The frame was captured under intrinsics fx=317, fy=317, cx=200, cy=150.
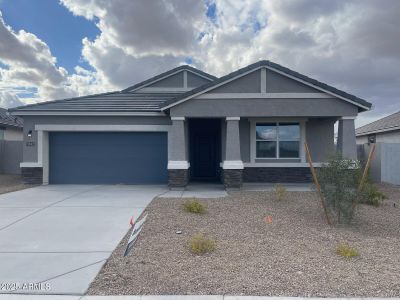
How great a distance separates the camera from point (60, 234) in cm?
648

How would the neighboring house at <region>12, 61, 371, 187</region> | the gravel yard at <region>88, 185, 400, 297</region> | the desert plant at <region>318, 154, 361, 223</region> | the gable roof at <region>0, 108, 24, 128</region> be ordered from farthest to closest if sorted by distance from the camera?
the gable roof at <region>0, 108, 24, 128</region> < the neighboring house at <region>12, 61, 371, 187</region> < the desert plant at <region>318, 154, 361, 223</region> < the gravel yard at <region>88, 185, 400, 297</region>

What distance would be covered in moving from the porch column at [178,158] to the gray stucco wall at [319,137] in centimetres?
564

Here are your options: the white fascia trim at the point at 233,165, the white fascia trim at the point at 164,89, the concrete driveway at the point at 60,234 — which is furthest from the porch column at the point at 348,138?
the white fascia trim at the point at 164,89

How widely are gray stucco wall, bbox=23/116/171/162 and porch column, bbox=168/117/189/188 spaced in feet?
4.74

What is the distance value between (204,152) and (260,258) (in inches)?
448

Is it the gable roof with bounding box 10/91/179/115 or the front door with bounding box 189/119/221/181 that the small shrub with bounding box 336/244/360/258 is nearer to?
the gable roof with bounding box 10/91/179/115

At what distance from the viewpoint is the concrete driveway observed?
14.8ft

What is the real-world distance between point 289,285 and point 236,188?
787cm

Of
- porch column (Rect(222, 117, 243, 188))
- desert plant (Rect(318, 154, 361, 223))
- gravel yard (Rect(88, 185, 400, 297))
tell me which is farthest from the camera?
porch column (Rect(222, 117, 243, 188))

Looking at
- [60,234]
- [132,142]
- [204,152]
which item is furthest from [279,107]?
[60,234]

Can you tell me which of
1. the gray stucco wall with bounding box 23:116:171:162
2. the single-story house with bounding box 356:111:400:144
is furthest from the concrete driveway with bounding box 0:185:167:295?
the single-story house with bounding box 356:111:400:144

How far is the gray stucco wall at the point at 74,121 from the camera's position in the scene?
1349 cm

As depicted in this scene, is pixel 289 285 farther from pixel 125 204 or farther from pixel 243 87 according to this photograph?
pixel 243 87

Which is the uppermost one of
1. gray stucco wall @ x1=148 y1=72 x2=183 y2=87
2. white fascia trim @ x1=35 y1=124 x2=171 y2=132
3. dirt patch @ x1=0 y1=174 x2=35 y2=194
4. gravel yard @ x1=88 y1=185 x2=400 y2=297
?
gray stucco wall @ x1=148 y1=72 x2=183 y2=87
